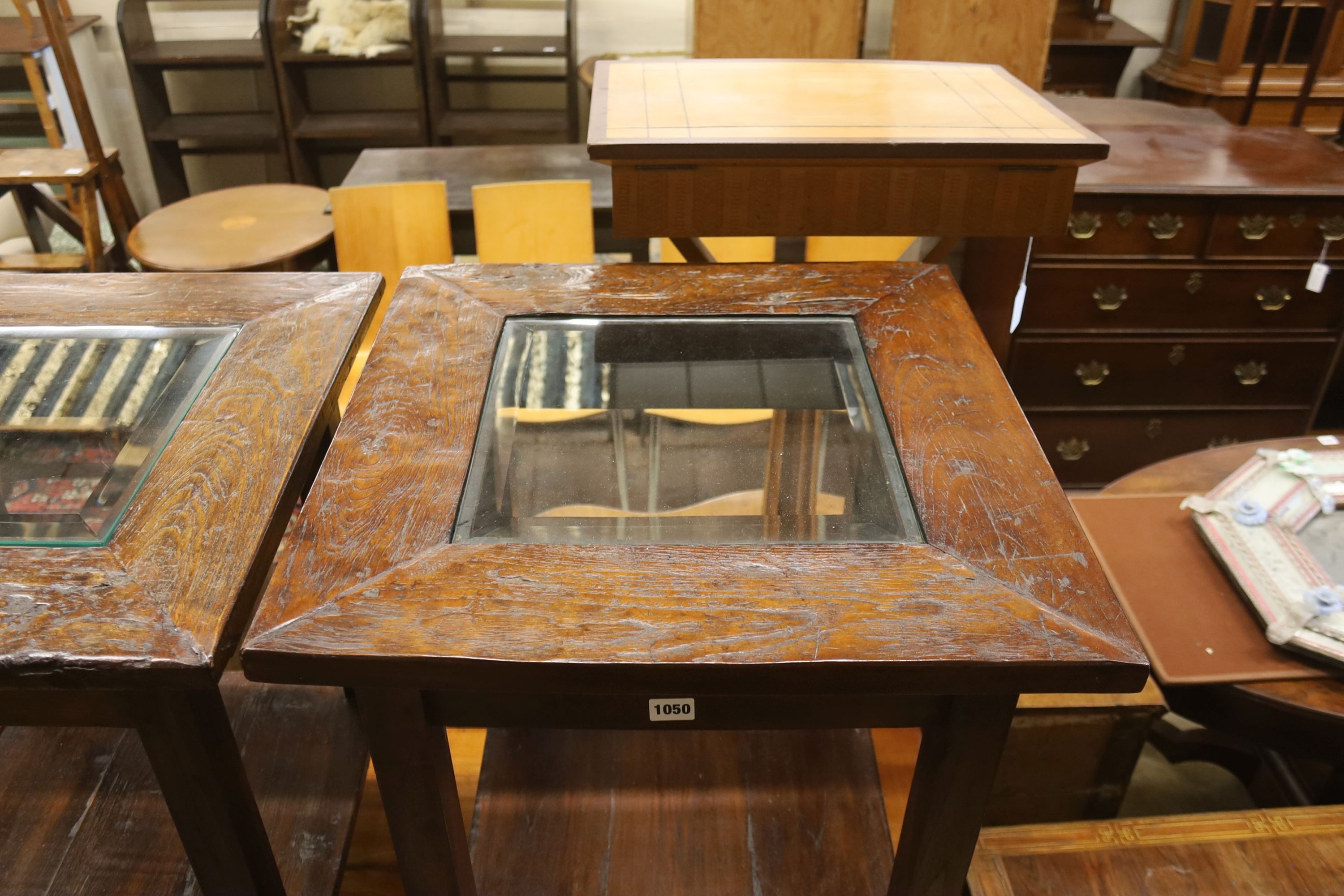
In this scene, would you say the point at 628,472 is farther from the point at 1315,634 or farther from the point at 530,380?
the point at 1315,634

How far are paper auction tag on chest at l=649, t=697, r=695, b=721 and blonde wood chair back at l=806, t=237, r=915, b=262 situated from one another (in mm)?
1353

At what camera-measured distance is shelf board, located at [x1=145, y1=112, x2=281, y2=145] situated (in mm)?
3932

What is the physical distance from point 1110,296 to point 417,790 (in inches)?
80.2

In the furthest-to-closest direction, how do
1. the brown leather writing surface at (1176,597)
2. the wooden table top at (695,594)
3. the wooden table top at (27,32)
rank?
1. the wooden table top at (27,32)
2. the brown leather writing surface at (1176,597)
3. the wooden table top at (695,594)

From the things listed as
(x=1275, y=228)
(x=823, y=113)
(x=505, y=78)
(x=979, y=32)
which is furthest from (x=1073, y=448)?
(x=505, y=78)

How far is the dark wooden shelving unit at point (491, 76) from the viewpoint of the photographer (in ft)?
12.5

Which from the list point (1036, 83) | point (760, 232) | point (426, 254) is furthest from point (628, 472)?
point (1036, 83)

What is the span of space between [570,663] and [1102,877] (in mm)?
949

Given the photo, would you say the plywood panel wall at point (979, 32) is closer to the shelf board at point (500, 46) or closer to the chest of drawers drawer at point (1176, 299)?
the chest of drawers drawer at point (1176, 299)

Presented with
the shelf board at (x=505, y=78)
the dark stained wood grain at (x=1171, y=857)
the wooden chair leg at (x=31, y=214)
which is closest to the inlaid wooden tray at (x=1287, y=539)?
the dark stained wood grain at (x=1171, y=857)

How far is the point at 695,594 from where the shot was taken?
0.87m

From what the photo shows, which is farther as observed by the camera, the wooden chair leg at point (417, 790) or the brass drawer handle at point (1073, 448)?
the brass drawer handle at point (1073, 448)

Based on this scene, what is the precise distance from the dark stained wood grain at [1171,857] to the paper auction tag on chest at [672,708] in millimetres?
630

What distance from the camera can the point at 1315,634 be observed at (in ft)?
4.43
